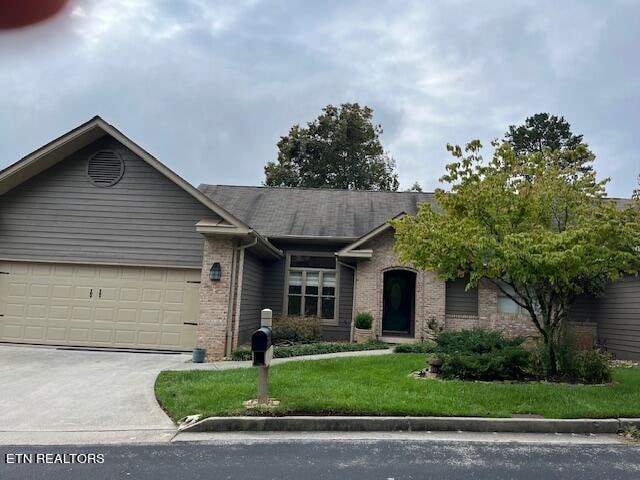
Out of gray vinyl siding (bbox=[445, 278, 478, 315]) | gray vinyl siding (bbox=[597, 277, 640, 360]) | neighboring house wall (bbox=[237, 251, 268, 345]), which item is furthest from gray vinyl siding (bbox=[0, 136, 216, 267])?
gray vinyl siding (bbox=[597, 277, 640, 360])

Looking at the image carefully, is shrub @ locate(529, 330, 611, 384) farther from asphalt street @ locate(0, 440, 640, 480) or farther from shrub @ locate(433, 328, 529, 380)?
asphalt street @ locate(0, 440, 640, 480)

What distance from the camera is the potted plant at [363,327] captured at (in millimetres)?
13742

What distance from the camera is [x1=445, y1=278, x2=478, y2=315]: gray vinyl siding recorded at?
14.4 meters

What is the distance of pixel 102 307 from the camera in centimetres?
1173

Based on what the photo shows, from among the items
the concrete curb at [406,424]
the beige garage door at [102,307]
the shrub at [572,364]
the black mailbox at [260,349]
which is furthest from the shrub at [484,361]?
the beige garage door at [102,307]

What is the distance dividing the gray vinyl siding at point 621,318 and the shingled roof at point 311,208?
6635 millimetres

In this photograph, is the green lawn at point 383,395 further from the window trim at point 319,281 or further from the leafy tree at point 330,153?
the leafy tree at point 330,153

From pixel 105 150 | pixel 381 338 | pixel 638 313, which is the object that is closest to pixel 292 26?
pixel 105 150

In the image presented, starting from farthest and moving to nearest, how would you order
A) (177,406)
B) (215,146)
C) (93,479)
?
(215,146), (177,406), (93,479)

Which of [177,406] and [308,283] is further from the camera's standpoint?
[308,283]

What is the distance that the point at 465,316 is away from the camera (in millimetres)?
14336

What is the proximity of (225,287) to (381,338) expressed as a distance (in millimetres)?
5586

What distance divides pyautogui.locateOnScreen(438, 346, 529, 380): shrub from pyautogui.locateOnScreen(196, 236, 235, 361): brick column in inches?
212

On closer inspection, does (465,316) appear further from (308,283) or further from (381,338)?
(308,283)
